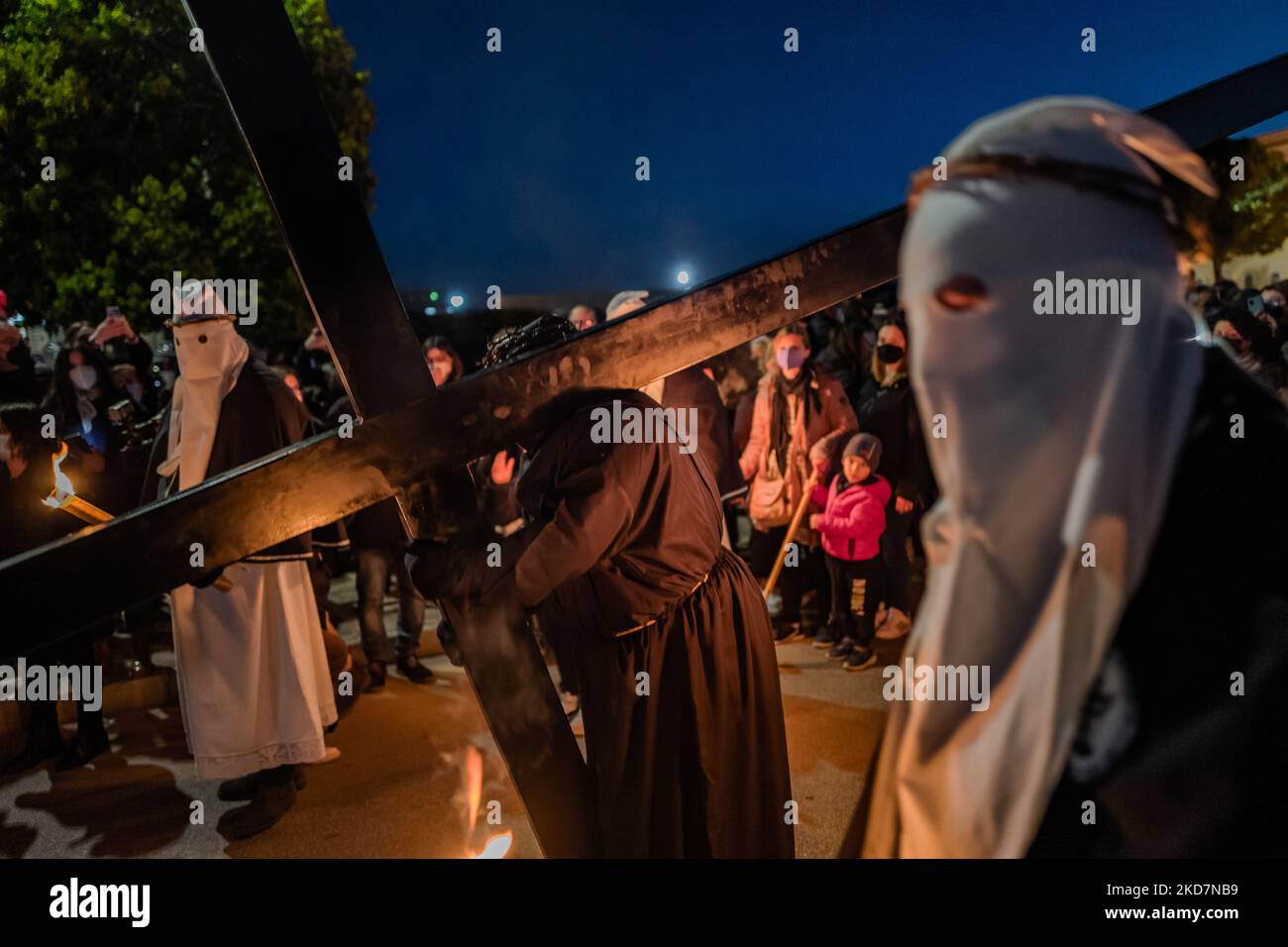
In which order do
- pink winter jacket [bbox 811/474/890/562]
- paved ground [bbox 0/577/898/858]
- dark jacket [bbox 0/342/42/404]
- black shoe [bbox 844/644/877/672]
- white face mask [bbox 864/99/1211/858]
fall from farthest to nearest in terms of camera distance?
pink winter jacket [bbox 811/474/890/562], black shoe [bbox 844/644/877/672], dark jacket [bbox 0/342/42/404], paved ground [bbox 0/577/898/858], white face mask [bbox 864/99/1211/858]

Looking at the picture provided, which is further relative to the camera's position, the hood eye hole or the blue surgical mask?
the blue surgical mask

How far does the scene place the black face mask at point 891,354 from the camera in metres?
6.42

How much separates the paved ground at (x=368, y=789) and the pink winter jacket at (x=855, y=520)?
2.74 feet

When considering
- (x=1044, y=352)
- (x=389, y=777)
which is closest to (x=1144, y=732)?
(x=1044, y=352)

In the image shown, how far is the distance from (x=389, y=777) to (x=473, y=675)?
287cm

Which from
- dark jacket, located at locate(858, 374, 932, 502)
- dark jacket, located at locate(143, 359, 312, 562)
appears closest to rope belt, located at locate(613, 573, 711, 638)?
dark jacket, located at locate(143, 359, 312, 562)

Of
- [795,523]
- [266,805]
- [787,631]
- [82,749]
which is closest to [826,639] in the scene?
[787,631]

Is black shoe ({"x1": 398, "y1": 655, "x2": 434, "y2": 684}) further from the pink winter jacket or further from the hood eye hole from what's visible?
the hood eye hole

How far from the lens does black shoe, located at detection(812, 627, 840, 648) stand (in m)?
6.35

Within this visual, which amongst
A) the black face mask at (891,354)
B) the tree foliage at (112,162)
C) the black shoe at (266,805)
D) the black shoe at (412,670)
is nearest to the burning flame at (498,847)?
the black shoe at (266,805)

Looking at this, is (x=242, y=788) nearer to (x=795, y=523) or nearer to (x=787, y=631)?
(x=795, y=523)

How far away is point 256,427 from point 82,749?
2.35 m

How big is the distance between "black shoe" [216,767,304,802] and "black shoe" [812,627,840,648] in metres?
3.52

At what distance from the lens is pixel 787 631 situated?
676cm
